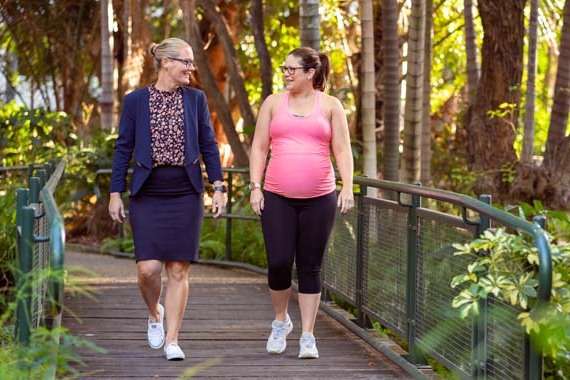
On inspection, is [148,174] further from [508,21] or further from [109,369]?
[508,21]

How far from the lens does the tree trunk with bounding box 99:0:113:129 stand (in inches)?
759

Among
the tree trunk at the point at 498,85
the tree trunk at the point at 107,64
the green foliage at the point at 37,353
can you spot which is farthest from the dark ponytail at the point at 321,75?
the tree trunk at the point at 107,64

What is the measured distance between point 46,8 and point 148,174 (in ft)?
54.2

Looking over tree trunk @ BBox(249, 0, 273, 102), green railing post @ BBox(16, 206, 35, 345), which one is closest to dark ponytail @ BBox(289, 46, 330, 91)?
green railing post @ BBox(16, 206, 35, 345)

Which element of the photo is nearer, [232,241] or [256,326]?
[256,326]

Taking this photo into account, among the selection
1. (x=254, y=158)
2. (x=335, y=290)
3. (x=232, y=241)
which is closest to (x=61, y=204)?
(x=232, y=241)

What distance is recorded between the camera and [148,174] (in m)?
7.29

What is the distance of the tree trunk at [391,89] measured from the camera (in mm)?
12789

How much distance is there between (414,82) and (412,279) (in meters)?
5.72

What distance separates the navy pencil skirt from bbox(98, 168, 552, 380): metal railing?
123 centimetres

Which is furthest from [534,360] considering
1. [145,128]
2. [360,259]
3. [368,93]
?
[368,93]

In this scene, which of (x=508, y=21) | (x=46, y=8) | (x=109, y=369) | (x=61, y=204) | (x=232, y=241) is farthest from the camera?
(x=46, y=8)

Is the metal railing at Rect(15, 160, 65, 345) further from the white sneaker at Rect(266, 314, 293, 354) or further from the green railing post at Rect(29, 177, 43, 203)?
the white sneaker at Rect(266, 314, 293, 354)

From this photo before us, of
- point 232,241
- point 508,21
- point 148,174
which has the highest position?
point 508,21
